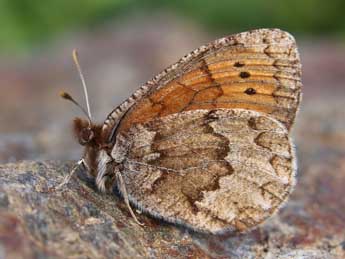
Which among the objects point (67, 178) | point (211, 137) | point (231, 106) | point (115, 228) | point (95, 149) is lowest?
point (115, 228)

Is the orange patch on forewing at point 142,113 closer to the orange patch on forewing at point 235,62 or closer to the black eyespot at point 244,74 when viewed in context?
the orange patch on forewing at point 235,62

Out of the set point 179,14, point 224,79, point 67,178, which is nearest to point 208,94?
point 224,79

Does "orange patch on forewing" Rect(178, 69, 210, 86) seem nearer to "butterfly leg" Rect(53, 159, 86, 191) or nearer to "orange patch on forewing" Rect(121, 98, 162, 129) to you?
"orange patch on forewing" Rect(121, 98, 162, 129)

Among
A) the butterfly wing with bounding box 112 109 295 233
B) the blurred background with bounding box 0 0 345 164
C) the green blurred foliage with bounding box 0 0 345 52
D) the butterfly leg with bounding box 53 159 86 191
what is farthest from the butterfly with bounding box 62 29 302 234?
the green blurred foliage with bounding box 0 0 345 52

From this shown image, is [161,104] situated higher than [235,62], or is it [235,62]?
[235,62]

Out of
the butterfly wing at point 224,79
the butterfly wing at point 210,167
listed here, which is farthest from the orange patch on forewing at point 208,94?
the butterfly wing at point 210,167

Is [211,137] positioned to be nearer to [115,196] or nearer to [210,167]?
[210,167]
